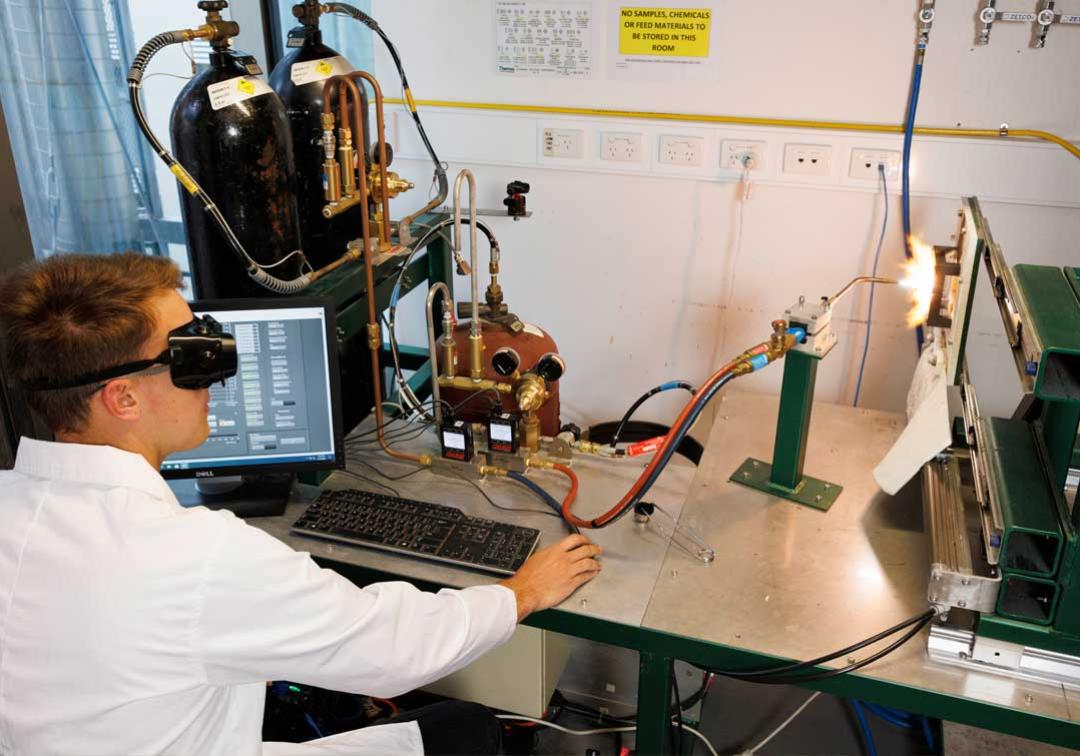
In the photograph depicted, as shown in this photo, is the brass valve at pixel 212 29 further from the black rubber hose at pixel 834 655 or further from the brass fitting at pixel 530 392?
the black rubber hose at pixel 834 655

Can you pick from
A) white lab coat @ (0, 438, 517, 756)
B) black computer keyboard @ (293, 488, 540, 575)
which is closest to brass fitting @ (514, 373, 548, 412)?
black computer keyboard @ (293, 488, 540, 575)

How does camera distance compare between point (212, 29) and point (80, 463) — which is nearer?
point (80, 463)

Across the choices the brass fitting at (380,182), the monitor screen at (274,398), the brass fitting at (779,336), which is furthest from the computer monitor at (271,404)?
the brass fitting at (779,336)

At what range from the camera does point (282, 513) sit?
170 cm

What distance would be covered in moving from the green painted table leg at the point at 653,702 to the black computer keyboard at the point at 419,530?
0.89 feet

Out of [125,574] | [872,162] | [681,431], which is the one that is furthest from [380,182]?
[872,162]

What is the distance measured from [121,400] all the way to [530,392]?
820 millimetres

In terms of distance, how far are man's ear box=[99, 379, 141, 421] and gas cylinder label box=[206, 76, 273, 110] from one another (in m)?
0.74

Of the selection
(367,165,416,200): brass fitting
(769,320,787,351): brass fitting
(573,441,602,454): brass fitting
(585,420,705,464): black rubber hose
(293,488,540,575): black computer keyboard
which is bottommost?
(585,420,705,464): black rubber hose

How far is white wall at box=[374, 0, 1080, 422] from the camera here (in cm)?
218

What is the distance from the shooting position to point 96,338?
1.03m

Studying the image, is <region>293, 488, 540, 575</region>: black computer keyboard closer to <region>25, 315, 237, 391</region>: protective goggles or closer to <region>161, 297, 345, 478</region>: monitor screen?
<region>161, 297, 345, 478</region>: monitor screen

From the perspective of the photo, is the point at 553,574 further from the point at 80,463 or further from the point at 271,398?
the point at 80,463

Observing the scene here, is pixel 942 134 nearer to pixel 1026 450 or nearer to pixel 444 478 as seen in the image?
pixel 1026 450
